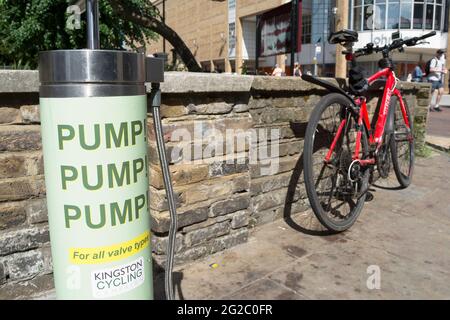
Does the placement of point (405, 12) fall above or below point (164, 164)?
above

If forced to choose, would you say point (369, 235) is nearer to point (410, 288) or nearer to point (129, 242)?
point (410, 288)

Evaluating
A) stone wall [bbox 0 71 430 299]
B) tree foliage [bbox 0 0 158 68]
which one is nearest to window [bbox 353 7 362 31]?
tree foliage [bbox 0 0 158 68]

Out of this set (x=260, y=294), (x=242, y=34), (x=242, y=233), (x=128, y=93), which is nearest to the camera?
(x=128, y=93)

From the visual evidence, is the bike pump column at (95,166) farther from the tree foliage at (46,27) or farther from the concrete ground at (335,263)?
the tree foliage at (46,27)

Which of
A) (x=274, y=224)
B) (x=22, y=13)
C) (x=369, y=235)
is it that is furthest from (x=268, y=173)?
(x=22, y=13)

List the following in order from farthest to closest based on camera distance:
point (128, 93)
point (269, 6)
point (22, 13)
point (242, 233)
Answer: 1. point (269, 6)
2. point (22, 13)
3. point (242, 233)
4. point (128, 93)

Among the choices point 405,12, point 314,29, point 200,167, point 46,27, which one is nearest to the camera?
point 200,167

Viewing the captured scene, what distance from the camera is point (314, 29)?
35.3 m

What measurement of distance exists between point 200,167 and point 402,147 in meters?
3.18

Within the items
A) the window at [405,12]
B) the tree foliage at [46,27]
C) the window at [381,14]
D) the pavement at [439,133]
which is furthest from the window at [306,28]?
the tree foliage at [46,27]

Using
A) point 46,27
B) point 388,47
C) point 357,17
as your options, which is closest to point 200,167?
point 388,47

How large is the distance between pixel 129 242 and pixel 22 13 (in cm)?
1229

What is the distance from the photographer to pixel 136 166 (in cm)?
163

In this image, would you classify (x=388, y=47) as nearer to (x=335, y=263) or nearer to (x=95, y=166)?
(x=335, y=263)
